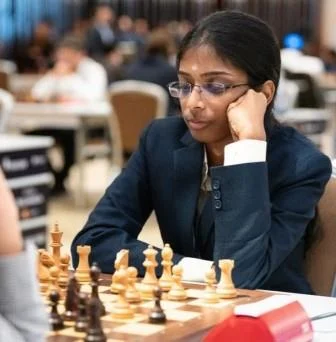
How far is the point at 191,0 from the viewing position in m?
20.7

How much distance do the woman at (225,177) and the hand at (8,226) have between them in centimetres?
87

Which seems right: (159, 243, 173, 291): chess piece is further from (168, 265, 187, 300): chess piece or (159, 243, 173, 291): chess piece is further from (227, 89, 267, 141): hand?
(227, 89, 267, 141): hand

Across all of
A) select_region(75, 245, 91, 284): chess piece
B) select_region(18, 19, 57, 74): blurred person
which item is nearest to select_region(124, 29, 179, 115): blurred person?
select_region(18, 19, 57, 74): blurred person

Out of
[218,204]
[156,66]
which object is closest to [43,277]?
[218,204]

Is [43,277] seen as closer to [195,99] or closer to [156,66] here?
[195,99]

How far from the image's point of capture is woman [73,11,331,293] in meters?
2.29

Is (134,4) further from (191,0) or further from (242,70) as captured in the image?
(242,70)

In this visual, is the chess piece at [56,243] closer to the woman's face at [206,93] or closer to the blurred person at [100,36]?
the woman's face at [206,93]

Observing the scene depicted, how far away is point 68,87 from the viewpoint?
995 cm

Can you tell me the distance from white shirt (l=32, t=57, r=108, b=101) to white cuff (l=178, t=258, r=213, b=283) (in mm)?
7076

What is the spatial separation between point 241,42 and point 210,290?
0.63 metres

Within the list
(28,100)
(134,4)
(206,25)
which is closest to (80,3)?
(134,4)

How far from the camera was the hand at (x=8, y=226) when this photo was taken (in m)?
1.39

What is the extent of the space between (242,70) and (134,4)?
18.3 meters
